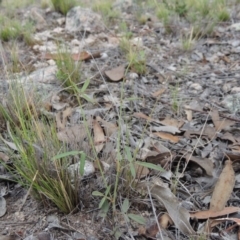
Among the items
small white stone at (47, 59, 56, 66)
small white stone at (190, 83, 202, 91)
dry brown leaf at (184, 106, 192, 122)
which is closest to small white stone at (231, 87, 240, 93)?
small white stone at (190, 83, 202, 91)

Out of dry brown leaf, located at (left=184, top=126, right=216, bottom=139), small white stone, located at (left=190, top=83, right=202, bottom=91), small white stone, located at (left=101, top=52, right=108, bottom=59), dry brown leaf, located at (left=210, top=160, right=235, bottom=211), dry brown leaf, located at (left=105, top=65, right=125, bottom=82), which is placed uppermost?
dry brown leaf, located at (left=210, top=160, right=235, bottom=211)

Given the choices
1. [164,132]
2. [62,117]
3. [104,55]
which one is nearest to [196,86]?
[164,132]

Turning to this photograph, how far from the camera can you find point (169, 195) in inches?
47.6

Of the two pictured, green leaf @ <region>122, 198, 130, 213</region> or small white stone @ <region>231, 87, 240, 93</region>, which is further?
small white stone @ <region>231, 87, 240, 93</region>

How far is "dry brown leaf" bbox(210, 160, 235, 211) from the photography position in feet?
4.00

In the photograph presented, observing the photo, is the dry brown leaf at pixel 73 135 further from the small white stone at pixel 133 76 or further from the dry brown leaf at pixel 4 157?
the small white stone at pixel 133 76

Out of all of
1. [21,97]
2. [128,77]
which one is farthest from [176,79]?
[21,97]

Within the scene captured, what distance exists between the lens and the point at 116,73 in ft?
7.09

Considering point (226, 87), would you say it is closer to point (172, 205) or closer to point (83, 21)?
point (172, 205)

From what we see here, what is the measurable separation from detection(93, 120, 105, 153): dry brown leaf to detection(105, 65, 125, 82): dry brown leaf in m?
0.55

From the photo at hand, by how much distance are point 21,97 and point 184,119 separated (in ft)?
2.46

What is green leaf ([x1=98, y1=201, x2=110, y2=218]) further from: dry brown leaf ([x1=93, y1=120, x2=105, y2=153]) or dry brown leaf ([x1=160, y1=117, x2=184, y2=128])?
dry brown leaf ([x1=160, y1=117, x2=184, y2=128])

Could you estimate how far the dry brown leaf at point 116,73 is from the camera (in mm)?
2113

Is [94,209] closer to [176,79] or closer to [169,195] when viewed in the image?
[169,195]
